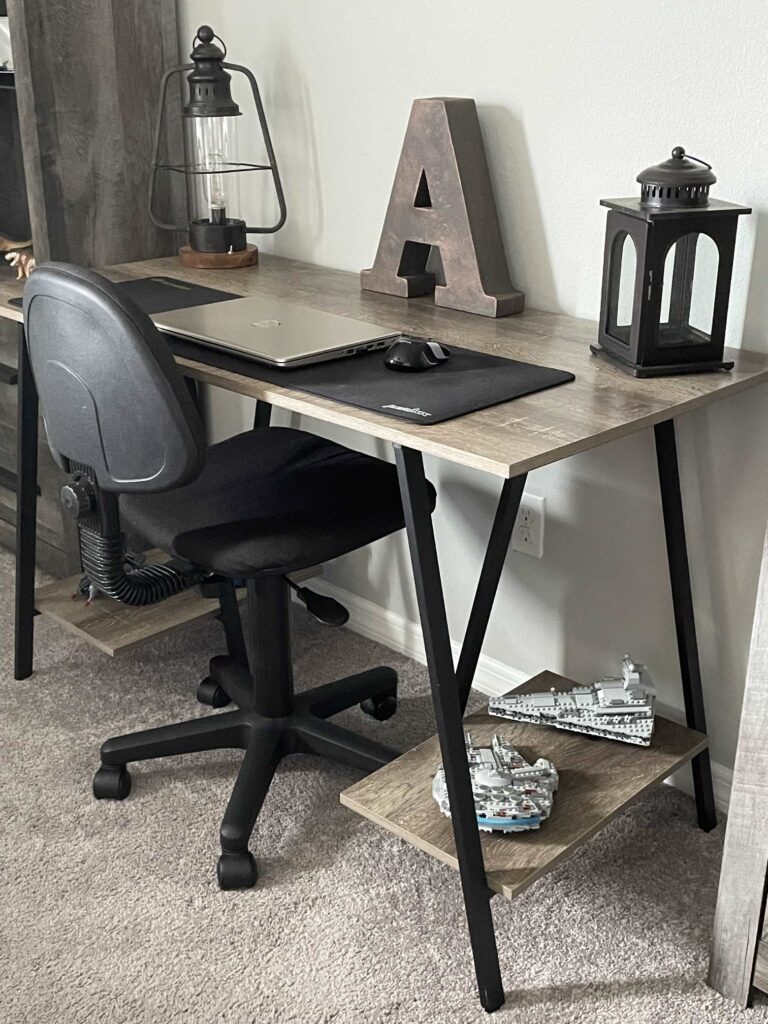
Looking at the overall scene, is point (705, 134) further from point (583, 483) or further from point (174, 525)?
point (174, 525)

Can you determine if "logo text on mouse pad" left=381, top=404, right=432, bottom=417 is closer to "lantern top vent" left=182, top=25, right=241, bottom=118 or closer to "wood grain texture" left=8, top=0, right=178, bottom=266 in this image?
"lantern top vent" left=182, top=25, right=241, bottom=118

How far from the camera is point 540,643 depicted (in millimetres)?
2066

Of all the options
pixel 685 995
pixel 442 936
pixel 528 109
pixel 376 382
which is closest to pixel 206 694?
pixel 442 936

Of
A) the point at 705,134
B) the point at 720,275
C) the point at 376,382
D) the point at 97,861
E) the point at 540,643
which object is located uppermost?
the point at 705,134

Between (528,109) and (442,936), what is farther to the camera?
(528,109)

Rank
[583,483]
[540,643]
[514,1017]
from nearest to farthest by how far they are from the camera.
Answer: [514,1017] < [583,483] < [540,643]

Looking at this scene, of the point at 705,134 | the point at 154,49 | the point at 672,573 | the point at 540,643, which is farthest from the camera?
the point at 154,49

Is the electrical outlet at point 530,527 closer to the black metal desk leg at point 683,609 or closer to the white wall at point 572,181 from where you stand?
the white wall at point 572,181

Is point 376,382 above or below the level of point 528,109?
below

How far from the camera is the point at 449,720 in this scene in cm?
141

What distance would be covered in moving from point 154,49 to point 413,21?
682 mm

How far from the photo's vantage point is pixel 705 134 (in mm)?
1571

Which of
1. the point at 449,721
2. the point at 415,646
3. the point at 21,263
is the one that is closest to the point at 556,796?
the point at 449,721

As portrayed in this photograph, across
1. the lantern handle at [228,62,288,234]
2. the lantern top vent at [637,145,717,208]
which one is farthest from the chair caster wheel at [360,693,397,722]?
the lantern top vent at [637,145,717,208]
